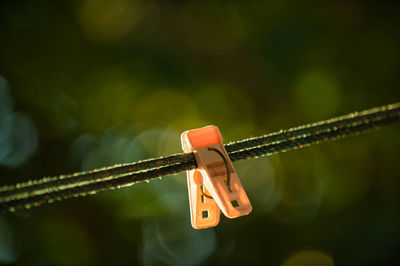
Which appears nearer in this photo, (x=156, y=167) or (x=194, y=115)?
(x=156, y=167)

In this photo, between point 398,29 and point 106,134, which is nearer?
point 106,134

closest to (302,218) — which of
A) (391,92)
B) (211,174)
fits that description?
(391,92)

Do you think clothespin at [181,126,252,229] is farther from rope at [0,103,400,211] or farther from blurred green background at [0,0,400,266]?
blurred green background at [0,0,400,266]

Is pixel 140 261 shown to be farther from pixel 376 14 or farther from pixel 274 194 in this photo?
pixel 376 14

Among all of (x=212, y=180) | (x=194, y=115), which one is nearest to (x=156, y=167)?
(x=212, y=180)

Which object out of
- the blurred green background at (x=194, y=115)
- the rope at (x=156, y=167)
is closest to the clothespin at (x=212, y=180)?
the rope at (x=156, y=167)

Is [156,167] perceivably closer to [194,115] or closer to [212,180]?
[212,180]
